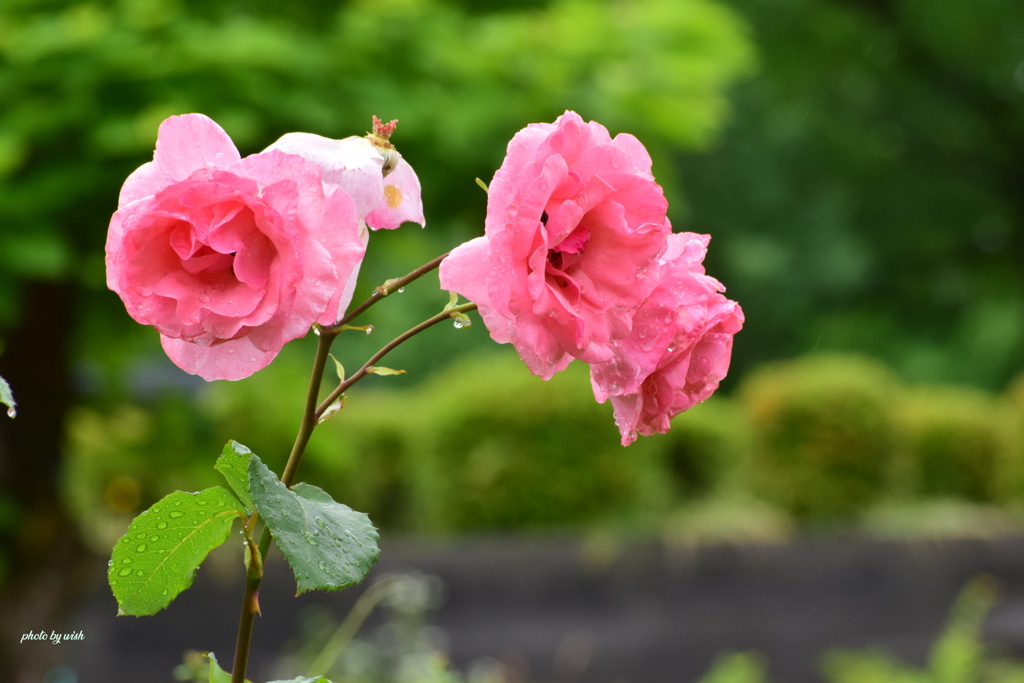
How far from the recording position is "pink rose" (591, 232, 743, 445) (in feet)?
2.10

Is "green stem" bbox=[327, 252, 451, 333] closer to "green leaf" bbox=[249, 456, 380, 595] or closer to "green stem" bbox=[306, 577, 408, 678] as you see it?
"green leaf" bbox=[249, 456, 380, 595]

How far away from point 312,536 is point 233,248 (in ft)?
0.58

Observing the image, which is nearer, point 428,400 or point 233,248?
point 233,248

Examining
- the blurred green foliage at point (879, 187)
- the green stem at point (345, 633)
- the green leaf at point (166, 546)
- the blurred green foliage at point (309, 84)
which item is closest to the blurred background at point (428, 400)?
the blurred green foliage at point (309, 84)

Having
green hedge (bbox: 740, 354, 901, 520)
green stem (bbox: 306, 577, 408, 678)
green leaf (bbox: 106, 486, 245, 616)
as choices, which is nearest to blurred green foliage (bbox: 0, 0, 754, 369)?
green stem (bbox: 306, 577, 408, 678)

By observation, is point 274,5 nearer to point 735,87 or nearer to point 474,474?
point 474,474

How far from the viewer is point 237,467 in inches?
25.0

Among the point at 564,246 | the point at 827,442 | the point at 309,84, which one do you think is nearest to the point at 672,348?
the point at 564,246

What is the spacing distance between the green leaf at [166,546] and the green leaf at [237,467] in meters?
0.02

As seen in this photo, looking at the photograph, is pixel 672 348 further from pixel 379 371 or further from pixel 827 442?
pixel 827 442

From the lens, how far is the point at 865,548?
5.24m

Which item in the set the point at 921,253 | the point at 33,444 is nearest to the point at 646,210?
the point at 33,444

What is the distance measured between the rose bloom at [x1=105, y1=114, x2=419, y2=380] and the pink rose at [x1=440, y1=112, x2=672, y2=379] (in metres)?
0.08

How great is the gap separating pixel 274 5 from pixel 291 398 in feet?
Result: 4.40
